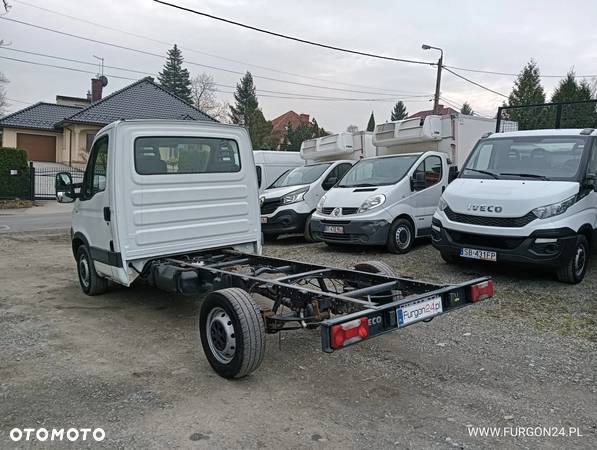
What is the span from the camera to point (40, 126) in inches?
1502

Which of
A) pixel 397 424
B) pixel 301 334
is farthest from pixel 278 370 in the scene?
pixel 397 424

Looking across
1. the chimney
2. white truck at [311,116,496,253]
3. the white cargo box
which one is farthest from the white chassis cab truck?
the chimney

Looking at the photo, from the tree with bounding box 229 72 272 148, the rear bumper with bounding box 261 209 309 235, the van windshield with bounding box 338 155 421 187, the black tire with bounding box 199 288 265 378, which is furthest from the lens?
the tree with bounding box 229 72 272 148

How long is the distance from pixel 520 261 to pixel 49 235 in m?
11.4

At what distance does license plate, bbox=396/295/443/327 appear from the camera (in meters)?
3.49

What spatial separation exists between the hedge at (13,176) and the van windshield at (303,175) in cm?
1691

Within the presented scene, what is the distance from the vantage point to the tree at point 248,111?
171 feet

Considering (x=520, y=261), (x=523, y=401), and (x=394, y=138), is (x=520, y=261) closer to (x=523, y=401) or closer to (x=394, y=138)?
(x=523, y=401)

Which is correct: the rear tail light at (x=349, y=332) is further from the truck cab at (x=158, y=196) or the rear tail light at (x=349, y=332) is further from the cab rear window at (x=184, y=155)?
the cab rear window at (x=184, y=155)

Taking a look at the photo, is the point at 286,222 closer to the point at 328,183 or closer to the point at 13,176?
the point at 328,183

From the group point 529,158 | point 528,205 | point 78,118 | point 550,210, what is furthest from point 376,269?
point 78,118

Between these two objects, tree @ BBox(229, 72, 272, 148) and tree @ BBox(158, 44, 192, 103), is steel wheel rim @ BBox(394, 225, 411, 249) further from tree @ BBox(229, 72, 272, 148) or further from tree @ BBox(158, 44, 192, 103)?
tree @ BBox(158, 44, 192, 103)

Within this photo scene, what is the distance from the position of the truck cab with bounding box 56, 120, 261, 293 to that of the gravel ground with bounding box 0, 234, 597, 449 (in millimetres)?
768

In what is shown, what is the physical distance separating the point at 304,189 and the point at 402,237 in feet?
8.91
